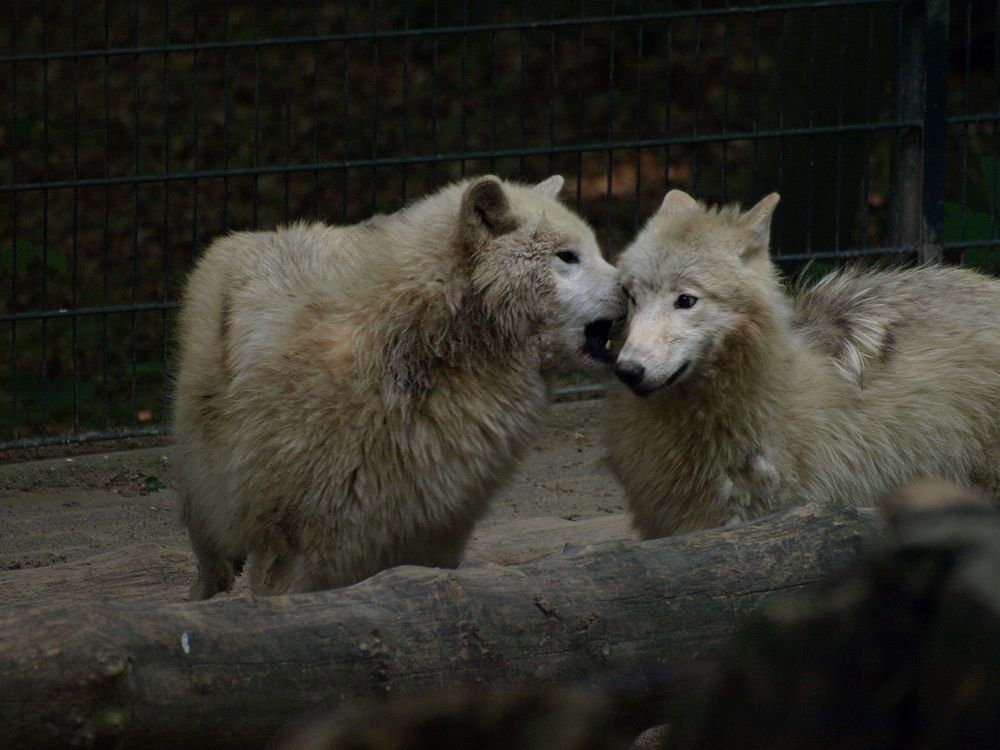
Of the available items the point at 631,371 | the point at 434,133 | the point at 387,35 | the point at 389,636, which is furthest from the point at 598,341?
the point at 434,133

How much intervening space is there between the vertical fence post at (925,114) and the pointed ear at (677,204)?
3045mm

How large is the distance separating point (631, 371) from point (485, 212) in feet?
2.27

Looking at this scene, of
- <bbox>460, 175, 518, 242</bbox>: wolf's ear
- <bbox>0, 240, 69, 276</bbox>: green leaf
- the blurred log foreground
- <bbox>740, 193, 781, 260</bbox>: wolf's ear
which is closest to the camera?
the blurred log foreground

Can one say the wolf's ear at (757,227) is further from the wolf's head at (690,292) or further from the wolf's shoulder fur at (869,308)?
the wolf's shoulder fur at (869,308)

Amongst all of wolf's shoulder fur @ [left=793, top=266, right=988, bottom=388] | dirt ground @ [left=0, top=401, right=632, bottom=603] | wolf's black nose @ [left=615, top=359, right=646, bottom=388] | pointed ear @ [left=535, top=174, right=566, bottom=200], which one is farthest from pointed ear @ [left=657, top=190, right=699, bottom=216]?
dirt ground @ [left=0, top=401, right=632, bottom=603]

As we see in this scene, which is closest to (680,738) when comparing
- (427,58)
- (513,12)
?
(513,12)

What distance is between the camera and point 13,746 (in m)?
2.99

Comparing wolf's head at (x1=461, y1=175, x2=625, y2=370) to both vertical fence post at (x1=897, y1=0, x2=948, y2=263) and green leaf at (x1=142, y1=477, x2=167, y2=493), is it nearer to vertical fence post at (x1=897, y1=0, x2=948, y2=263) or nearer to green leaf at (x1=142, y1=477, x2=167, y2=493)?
green leaf at (x1=142, y1=477, x2=167, y2=493)

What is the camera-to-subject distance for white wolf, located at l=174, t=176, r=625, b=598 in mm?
4434

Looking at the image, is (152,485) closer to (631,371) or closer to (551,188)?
(551,188)

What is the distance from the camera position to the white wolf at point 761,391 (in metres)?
4.80

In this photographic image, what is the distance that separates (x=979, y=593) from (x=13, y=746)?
2.09 metres

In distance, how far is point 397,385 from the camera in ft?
14.7

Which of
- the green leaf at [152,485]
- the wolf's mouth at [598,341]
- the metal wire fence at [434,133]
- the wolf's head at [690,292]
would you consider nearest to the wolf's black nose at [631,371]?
the wolf's head at [690,292]
